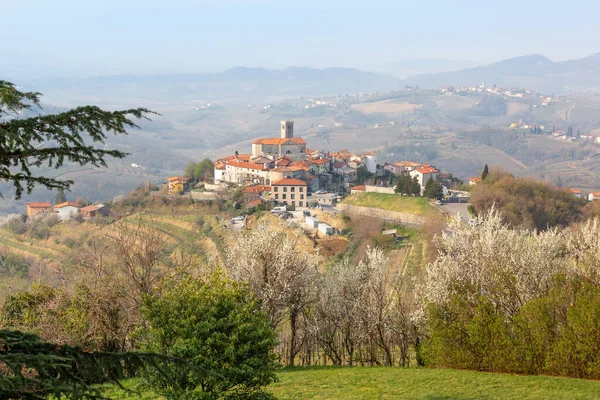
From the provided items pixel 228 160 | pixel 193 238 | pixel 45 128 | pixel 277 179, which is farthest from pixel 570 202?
pixel 45 128

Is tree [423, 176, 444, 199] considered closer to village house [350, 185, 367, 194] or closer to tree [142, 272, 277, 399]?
village house [350, 185, 367, 194]

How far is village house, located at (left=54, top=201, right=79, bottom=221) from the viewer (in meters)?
68.6

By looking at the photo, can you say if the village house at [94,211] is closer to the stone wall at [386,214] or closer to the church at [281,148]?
the church at [281,148]

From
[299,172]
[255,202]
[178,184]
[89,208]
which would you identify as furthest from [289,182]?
[89,208]

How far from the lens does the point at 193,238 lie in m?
55.0

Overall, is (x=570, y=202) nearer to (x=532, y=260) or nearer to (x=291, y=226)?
(x=291, y=226)

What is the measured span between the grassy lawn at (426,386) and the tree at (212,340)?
8.45 feet

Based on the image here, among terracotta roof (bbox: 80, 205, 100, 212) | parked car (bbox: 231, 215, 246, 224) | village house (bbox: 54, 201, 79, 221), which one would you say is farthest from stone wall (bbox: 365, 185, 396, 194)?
village house (bbox: 54, 201, 79, 221)

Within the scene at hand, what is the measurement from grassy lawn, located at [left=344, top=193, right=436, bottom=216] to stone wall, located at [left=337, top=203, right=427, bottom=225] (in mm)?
635

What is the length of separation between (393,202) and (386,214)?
241 centimetres

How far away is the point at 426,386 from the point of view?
14.1 m

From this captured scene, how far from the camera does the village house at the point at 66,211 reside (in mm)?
68625

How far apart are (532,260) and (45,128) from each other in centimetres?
1521

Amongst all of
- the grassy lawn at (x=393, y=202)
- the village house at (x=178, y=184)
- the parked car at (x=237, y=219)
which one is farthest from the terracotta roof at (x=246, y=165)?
the parked car at (x=237, y=219)
